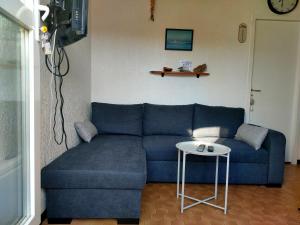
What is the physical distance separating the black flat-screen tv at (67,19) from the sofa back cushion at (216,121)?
208cm

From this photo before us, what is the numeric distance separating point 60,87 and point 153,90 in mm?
1660

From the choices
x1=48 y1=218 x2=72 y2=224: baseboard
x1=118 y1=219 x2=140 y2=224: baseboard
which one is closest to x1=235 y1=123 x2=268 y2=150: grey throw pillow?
x1=118 y1=219 x2=140 y2=224: baseboard

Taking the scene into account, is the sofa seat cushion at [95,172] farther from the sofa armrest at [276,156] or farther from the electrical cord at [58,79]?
the sofa armrest at [276,156]

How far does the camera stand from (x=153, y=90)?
3977 mm

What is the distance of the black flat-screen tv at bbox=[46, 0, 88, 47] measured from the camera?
1.83m

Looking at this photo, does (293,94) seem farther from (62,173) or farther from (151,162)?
(62,173)

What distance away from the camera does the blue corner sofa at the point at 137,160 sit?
2.18 m

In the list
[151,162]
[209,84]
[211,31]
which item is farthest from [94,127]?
[211,31]

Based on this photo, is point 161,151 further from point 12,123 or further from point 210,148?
point 12,123

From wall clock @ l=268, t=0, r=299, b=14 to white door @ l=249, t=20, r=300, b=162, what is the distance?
6.2 inches

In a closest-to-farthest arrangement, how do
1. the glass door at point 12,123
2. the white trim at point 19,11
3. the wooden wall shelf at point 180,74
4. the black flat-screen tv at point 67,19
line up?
the white trim at point 19,11 < the glass door at point 12,123 < the black flat-screen tv at point 67,19 < the wooden wall shelf at point 180,74

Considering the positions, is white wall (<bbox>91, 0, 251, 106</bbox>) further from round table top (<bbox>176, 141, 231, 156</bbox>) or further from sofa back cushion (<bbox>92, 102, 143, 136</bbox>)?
round table top (<bbox>176, 141, 231, 156</bbox>)

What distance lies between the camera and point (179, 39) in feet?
12.7

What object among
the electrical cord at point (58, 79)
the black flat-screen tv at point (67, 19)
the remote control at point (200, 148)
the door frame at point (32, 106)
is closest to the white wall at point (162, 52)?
the electrical cord at point (58, 79)
